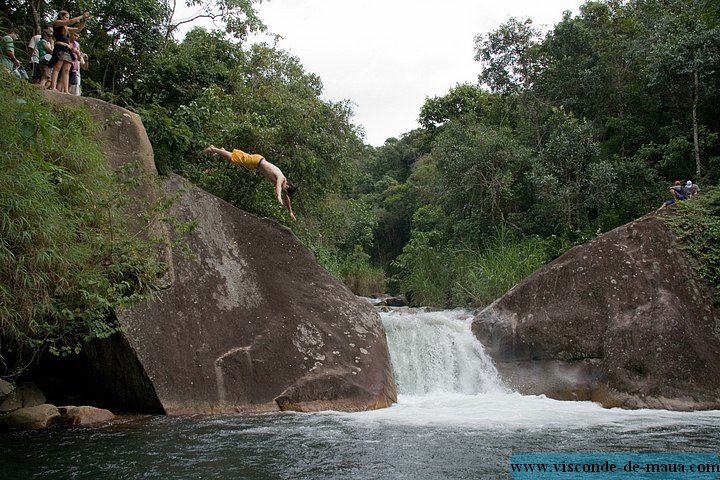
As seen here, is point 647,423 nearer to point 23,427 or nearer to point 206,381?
point 206,381

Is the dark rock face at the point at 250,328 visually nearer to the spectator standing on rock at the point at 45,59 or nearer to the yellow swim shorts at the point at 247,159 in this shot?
the yellow swim shorts at the point at 247,159

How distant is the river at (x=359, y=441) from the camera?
625 cm

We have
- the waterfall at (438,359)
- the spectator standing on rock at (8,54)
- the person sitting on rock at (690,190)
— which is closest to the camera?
the spectator standing on rock at (8,54)

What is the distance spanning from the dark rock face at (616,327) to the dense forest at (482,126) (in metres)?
4.64

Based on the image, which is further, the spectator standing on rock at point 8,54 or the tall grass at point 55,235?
the spectator standing on rock at point 8,54

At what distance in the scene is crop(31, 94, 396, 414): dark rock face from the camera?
9539mm

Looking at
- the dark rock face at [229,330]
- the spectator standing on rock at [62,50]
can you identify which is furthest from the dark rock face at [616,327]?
the spectator standing on rock at [62,50]

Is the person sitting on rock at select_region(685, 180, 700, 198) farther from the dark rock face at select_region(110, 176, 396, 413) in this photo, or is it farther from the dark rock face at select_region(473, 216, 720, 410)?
the dark rock face at select_region(110, 176, 396, 413)

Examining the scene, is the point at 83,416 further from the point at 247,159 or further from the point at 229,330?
the point at 247,159

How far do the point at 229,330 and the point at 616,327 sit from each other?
7.04m

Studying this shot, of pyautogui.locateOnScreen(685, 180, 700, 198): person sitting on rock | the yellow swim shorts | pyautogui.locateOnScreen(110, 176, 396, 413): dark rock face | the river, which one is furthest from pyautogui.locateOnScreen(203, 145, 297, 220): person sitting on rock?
pyautogui.locateOnScreen(685, 180, 700, 198): person sitting on rock

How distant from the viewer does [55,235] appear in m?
6.66

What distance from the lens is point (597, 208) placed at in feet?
62.5

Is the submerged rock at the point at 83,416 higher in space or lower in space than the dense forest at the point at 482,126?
lower
